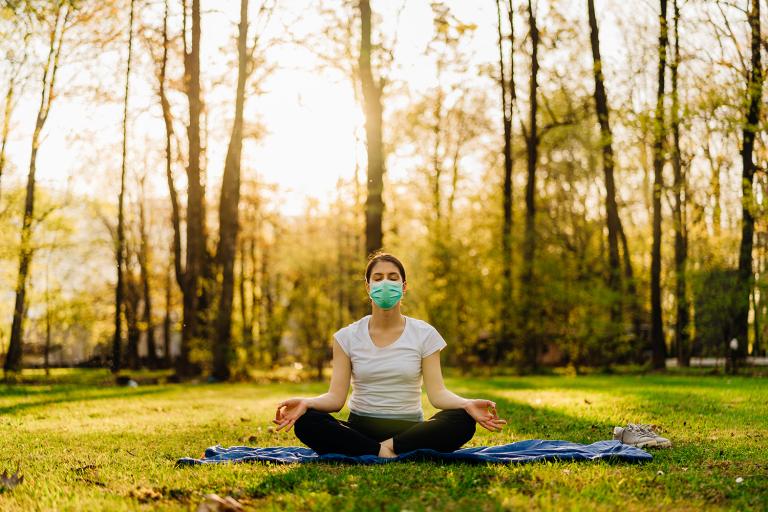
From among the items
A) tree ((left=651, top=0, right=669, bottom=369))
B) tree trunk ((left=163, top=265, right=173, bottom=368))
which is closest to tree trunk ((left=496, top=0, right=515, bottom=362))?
tree ((left=651, top=0, right=669, bottom=369))

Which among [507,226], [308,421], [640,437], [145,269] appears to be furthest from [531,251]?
[145,269]

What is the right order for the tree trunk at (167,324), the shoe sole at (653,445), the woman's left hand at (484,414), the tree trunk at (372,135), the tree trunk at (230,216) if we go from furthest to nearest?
the tree trunk at (167,324), the tree trunk at (230,216), the tree trunk at (372,135), the shoe sole at (653,445), the woman's left hand at (484,414)

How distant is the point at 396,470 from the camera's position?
213 inches

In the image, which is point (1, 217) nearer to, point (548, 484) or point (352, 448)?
point (352, 448)

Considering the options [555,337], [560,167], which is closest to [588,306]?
[555,337]

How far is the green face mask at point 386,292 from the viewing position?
20.2 feet

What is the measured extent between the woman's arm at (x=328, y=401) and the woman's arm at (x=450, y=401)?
61 cm

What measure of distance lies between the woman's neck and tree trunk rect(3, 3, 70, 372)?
59.2 feet

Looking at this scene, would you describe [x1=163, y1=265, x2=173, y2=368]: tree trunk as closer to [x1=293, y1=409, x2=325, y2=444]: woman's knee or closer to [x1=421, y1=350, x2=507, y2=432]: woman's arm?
[x1=293, y1=409, x2=325, y2=444]: woman's knee

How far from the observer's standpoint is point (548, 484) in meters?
4.83

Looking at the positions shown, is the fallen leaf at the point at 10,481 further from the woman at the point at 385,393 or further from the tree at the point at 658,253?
the tree at the point at 658,253

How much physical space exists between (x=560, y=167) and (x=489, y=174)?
293 cm

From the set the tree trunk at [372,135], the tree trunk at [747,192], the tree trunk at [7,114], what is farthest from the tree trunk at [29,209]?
the tree trunk at [747,192]

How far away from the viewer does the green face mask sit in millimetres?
6160
